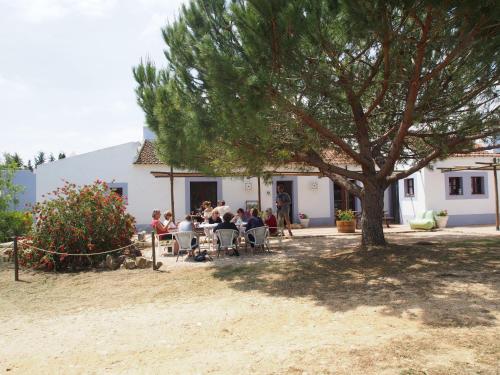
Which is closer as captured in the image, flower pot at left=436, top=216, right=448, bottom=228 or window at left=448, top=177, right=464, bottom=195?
flower pot at left=436, top=216, right=448, bottom=228

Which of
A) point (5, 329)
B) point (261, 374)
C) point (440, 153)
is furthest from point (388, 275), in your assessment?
point (5, 329)

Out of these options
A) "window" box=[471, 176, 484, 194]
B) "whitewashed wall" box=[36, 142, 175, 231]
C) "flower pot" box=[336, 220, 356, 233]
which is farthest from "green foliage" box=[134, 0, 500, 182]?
"window" box=[471, 176, 484, 194]

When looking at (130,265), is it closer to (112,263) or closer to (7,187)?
(112,263)

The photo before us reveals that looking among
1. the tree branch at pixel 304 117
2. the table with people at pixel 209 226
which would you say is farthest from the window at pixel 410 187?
the tree branch at pixel 304 117

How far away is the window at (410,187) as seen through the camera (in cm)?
1742

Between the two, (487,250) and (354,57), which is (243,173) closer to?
(354,57)

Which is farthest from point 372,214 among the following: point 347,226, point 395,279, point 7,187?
point 7,187

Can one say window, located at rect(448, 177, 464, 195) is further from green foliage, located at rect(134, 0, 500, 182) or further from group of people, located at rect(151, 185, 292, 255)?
green foliage, located at rect(134, 0, 500, 182)

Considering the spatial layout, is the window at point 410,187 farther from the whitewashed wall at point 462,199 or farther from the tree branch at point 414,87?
the tree branch at point 414,87

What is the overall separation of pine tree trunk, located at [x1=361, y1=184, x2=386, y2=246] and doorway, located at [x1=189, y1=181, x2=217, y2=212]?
9143 mm

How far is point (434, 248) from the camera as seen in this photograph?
8.79 meters

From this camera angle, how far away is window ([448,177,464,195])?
17.2m

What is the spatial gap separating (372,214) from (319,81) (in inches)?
129

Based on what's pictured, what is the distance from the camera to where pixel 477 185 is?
1769 cm
